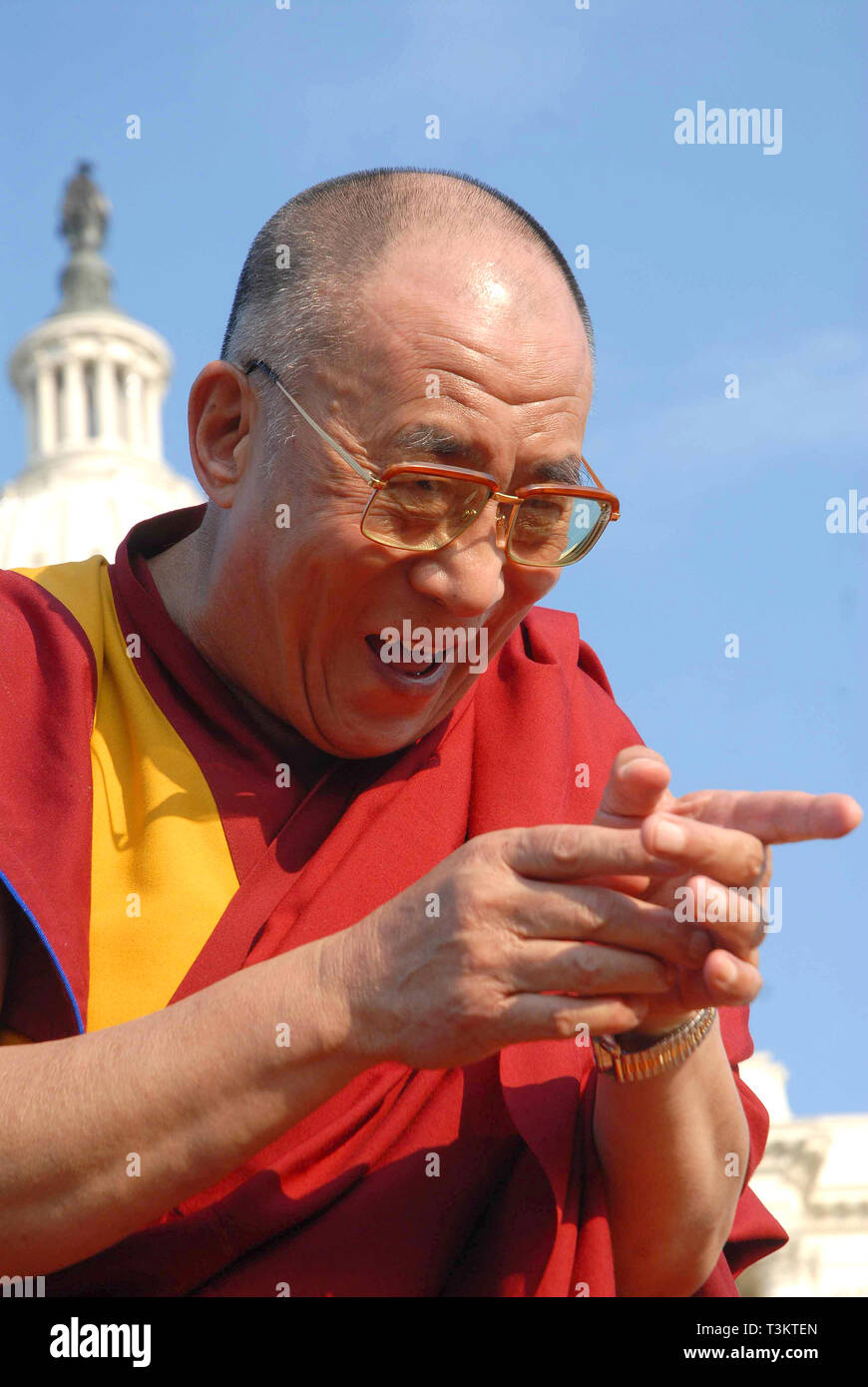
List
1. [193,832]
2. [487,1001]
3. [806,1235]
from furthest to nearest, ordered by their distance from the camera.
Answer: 1. [806,1235]
2. [193,832]
3. [487,1001]

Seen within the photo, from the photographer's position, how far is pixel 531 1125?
329 cm

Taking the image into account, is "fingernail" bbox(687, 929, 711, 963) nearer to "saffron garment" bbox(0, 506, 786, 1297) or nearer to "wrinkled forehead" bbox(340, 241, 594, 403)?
"saffron garment" bbox(0, 506, 786, 1297)

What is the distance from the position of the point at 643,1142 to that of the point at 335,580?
3.40 ft

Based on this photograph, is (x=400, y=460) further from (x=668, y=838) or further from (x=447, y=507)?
(x=668, y=838)

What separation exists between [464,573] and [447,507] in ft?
0.36

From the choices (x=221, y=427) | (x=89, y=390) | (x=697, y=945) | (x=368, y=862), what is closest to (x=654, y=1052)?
(x=697, y=945)

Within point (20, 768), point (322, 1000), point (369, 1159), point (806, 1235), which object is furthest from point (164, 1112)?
point (806, 1235)

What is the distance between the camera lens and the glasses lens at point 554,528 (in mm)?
3459

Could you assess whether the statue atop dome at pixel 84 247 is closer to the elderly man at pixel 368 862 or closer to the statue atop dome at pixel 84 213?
the statue atop dome at pixel 84 213

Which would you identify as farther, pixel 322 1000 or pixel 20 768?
pixel 20 768

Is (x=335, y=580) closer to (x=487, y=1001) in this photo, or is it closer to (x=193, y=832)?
(x=193, y=832)

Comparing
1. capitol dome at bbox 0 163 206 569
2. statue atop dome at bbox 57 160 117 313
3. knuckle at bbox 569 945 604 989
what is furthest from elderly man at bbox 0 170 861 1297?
statue atop dome at bbox 57 160 117 313

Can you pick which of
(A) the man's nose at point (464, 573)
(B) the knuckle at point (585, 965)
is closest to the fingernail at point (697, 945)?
(B) the knuckle at point (585, 965)

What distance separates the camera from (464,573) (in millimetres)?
3369
